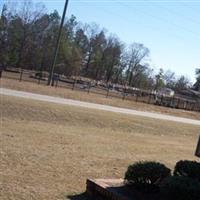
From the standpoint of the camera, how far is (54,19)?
9206 cm

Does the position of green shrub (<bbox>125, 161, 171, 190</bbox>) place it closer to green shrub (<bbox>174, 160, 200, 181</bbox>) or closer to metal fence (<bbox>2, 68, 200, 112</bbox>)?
green shrub (<bbox>174, 160, 200, 181</bbox>)

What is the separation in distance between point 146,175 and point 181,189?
927 millimetres

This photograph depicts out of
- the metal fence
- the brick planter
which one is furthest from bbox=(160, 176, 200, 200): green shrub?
the metal fence

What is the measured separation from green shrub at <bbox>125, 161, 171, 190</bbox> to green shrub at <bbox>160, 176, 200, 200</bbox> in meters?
0.62

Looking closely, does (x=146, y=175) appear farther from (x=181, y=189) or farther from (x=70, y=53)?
(x=70, y=53)

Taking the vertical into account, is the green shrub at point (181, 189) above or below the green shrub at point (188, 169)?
below

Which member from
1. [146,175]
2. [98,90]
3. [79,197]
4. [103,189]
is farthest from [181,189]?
[98,90]

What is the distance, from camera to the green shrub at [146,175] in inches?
278

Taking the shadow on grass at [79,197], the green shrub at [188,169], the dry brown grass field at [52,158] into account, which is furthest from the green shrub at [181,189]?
the dry brown grass field at [52,158]

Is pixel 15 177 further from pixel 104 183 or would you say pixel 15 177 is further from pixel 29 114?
pixel 29 114

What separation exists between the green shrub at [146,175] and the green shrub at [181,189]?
62cm

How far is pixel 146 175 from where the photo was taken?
7.01 m

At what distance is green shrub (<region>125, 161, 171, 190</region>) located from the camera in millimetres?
7051

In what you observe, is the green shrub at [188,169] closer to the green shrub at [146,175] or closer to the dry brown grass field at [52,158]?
the green shrub at [146,175]
